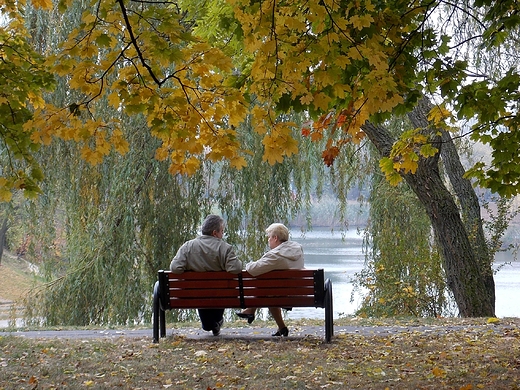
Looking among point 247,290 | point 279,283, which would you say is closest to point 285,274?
point 279,283

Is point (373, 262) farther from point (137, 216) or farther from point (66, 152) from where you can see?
point (66, 152)

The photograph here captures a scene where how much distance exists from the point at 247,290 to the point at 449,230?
4.05 metres

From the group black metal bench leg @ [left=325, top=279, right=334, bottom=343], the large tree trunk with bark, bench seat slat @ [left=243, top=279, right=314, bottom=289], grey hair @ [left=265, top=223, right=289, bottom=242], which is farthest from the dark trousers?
the large tree trunk with bark

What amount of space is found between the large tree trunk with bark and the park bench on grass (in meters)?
3.38

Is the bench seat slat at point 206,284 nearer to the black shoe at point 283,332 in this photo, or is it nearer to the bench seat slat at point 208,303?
the bench seat slat at point 208,303

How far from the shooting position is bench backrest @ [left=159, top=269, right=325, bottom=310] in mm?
5703

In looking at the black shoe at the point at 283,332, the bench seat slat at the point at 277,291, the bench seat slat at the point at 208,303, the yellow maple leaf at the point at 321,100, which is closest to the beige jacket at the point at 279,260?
the bench seat slat at the point at 277,291

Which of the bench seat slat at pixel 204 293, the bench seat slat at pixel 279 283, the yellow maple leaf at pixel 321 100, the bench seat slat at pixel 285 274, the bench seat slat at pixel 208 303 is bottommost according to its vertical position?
the bench seat slat at pixel 208 303

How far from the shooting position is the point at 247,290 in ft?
18.9

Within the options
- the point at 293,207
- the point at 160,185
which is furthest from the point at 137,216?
the point at 293,207

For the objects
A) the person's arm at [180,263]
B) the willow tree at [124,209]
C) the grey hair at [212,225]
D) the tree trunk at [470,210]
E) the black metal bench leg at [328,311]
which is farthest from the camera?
the tree trunk at [470,210]

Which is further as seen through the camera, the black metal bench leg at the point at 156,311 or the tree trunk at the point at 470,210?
the tree trunk at the point at 470,210

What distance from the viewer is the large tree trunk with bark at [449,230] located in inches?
347

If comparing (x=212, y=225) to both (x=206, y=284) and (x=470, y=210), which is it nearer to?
(x=206, y=284)
